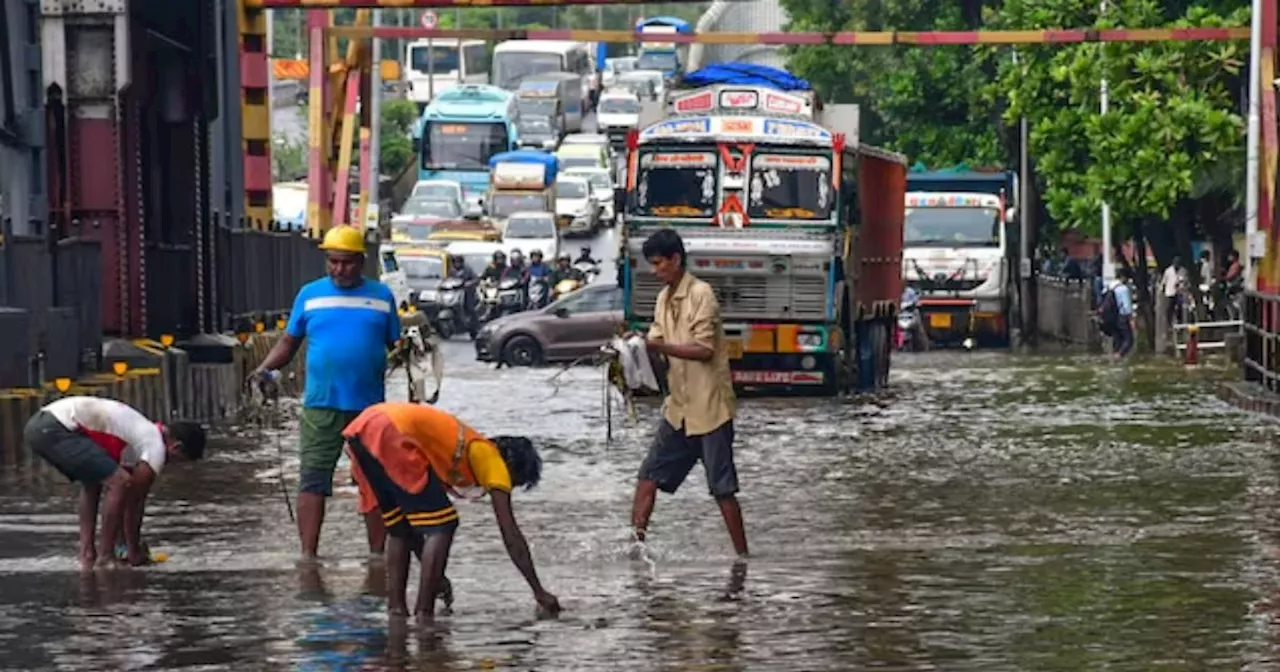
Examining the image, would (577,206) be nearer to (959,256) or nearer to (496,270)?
(496,270)

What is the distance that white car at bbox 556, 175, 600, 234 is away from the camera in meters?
78.8

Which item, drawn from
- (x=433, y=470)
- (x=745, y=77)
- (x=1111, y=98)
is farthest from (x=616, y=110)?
(x=433, y=470)

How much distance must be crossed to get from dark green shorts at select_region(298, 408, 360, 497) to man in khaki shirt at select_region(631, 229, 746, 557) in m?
1.63

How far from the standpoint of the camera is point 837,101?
229ft

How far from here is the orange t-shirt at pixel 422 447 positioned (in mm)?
12469

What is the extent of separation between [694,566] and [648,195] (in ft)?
58.4

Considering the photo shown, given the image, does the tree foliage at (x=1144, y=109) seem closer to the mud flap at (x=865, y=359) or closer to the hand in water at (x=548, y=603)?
the mud flap at (x=865, y=359)

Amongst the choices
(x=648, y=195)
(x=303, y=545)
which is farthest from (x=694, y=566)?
(x=648, y=195)

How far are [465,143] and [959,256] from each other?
33.1 metres

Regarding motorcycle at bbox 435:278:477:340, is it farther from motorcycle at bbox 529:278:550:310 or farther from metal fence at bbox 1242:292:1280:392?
metal fence at bbox 1242:292:1280:392

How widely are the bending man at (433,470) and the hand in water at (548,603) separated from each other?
182 millimetres

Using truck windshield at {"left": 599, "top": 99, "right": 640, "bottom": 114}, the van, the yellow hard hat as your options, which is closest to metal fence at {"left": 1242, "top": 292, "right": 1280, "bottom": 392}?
the yellow hard hat

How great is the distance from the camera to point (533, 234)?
68.3 meters

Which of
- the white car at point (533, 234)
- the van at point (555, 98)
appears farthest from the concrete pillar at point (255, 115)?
the van at point (555, 98)
